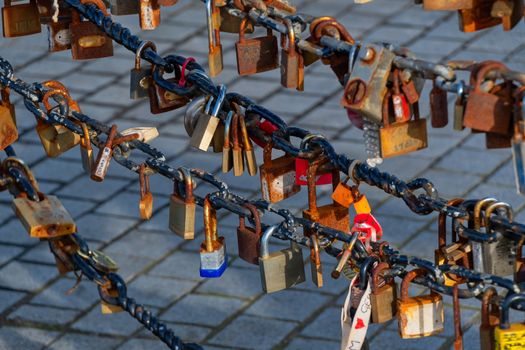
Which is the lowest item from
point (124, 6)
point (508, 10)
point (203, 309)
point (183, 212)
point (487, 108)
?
point (203, 309)

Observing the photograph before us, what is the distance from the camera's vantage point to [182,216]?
9.37 feet

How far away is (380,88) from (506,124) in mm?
266

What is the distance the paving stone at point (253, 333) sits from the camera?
4.54m

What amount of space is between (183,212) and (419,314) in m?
0.66

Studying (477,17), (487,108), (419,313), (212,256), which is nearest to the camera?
(487,108)

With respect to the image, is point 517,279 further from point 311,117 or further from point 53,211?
point 311,117

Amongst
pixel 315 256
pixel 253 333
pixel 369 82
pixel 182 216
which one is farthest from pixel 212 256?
pixel 253 333

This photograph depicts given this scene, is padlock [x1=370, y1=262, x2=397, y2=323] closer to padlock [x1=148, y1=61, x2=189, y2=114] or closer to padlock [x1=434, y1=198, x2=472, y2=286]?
padlock [x1=434, y1=198, x2=472, y2=286]

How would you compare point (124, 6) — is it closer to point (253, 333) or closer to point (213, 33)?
point (213, 33)

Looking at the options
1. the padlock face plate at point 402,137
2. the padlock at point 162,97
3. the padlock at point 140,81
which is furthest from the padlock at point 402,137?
the padlock at point 140,81

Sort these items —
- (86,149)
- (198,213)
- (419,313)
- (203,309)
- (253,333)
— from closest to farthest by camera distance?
(419,313) → (86,149) → (253,333) → (203,309) → (198,213)

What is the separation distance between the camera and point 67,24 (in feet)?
10.5

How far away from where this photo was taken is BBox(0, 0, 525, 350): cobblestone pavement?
4.65 metres

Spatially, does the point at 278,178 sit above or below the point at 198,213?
above
